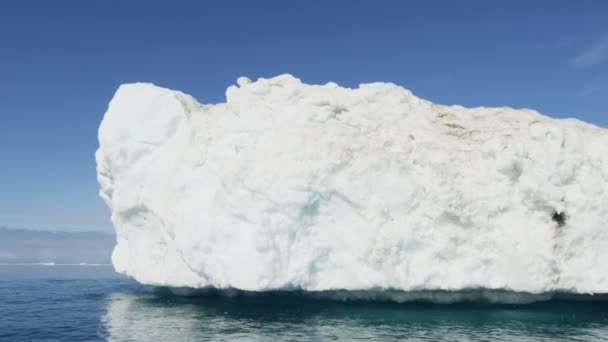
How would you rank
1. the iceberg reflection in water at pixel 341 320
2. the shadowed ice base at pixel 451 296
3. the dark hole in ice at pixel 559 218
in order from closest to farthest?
the iceberg reflection in water at pixel 341 320
the dark hole in ice at pixel 559 218
the shadowed ice base at pixel 451 296

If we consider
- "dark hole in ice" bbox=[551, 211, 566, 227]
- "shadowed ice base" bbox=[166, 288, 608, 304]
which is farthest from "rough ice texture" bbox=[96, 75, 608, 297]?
"shadowed ice base" bbox=[166, 288, 608, 304]

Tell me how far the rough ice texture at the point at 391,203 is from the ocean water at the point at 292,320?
128 cm

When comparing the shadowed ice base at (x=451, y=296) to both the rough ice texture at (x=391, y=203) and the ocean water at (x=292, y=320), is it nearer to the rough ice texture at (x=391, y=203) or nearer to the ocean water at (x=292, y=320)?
the ocean water at (x=292, y=320)

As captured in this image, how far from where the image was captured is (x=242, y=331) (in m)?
21.2

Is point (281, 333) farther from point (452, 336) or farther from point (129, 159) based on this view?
point (129, 159)

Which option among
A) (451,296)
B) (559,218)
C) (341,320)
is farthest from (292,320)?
(559,218)

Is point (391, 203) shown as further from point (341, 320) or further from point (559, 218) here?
point (559, 218)

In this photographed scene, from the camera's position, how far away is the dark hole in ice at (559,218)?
2543 centimetres

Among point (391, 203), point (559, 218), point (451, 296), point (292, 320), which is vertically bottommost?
point (292, 320)

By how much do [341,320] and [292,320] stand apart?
201 centimetres

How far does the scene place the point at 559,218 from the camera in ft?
84.0

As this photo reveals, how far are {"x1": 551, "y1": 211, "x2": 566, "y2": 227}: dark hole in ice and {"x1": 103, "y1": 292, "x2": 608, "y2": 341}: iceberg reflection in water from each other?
406cm

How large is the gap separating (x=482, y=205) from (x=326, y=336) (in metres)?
9.92

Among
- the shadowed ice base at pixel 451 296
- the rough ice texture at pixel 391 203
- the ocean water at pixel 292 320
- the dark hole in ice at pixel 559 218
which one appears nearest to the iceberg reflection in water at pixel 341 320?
the ocean water at pixel 292 320
